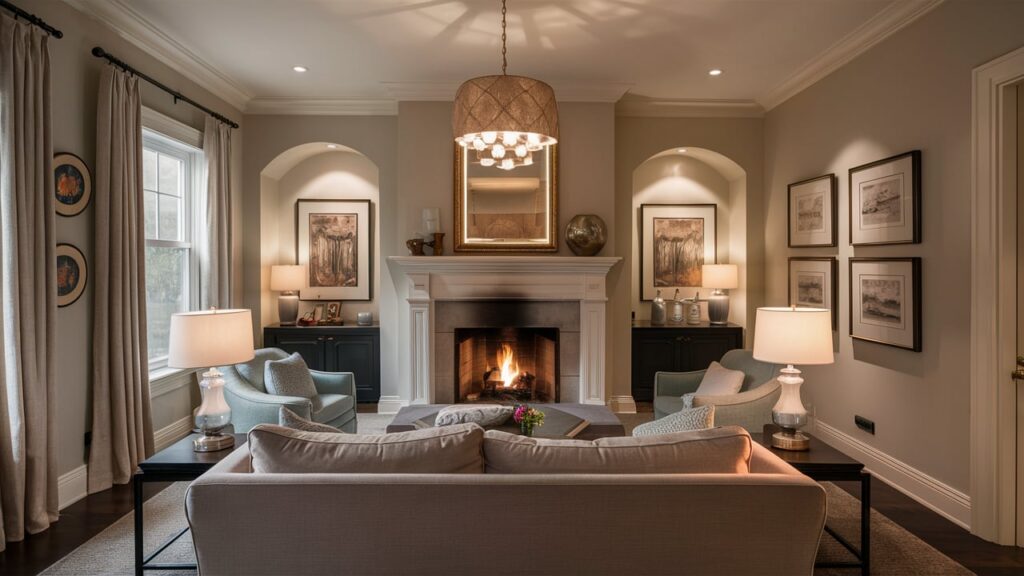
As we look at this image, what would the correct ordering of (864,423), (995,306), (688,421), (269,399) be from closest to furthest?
(688,421)
(995,306)
(269,399)
(864,423)

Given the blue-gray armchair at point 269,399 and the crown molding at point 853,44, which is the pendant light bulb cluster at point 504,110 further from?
the crown molding at point 853,44

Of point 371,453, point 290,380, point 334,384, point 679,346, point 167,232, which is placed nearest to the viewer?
point 371,453

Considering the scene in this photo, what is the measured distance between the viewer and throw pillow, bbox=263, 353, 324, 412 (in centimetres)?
390

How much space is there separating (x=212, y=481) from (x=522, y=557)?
0.97 m

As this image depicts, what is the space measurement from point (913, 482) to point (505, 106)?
3.28m

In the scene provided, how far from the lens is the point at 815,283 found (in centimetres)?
475

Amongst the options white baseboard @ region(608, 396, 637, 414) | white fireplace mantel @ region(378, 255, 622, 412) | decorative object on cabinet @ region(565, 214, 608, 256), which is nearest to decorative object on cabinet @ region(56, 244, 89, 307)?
white fireplace mantel @ region(378, 255, 622, 412)

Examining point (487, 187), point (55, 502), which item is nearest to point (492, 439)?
point (55, 502)

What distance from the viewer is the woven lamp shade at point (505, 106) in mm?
2854

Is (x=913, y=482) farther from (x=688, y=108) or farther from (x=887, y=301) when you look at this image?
(x=688, y=108)

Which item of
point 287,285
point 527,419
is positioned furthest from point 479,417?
point 287,285

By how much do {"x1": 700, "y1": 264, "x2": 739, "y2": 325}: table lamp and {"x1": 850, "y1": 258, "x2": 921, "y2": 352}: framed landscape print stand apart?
1.66 m

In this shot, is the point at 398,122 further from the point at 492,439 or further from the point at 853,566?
the point at 853,566

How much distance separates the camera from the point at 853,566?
8.45 feet
